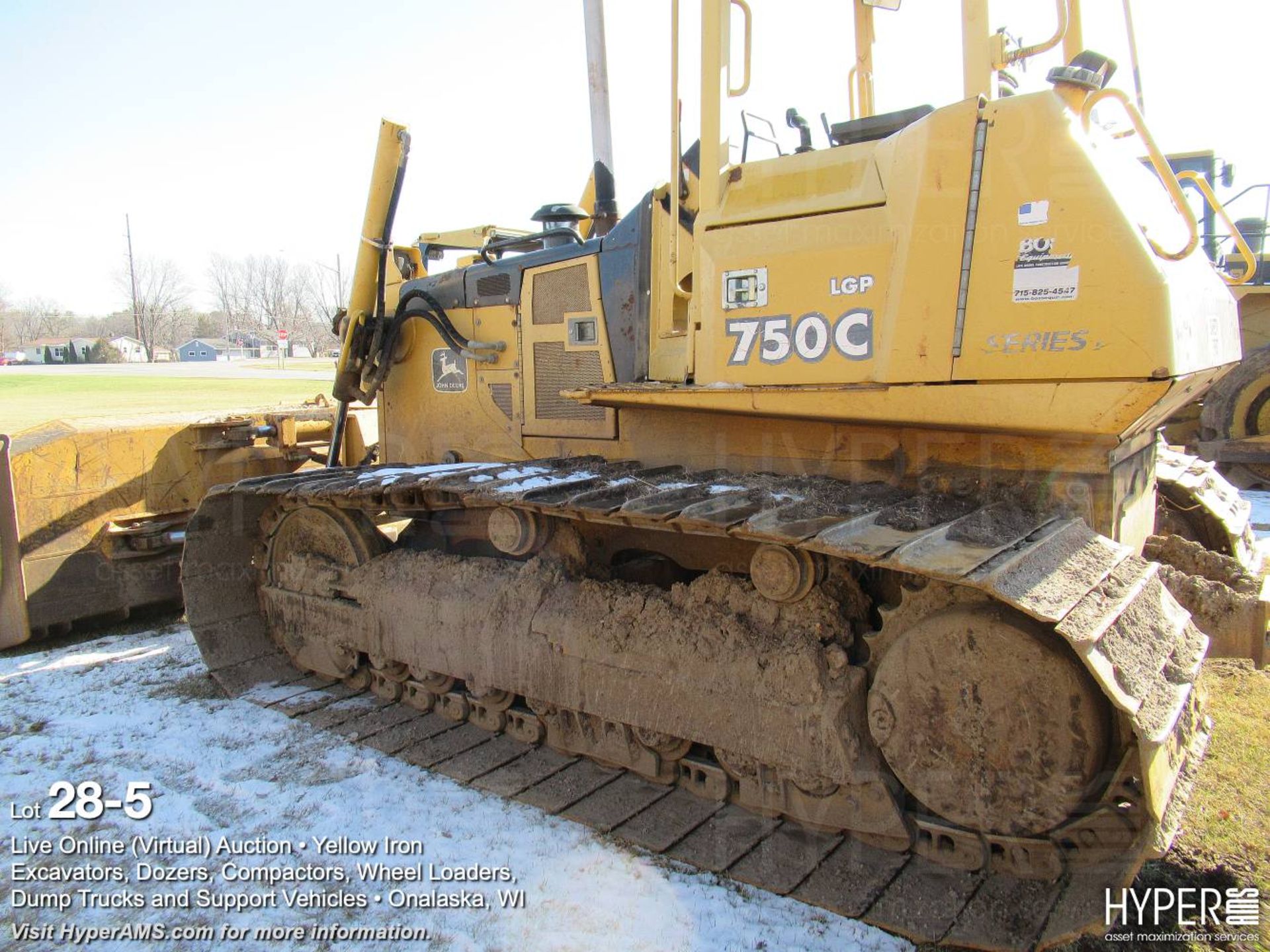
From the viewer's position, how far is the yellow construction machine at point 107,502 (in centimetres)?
588

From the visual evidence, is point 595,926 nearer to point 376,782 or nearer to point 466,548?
point 376,782

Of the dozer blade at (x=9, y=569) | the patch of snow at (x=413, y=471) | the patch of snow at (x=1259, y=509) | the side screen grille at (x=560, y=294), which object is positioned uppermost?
the side screen grille at (x=560, y=294)

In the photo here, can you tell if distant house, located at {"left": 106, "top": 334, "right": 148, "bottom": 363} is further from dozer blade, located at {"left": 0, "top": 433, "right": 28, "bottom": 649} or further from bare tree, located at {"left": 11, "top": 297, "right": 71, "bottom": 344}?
dozer blade, located at {"left": 0, "top": 433, "right": 28, "bottom": 649}

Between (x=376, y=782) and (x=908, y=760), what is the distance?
241cm

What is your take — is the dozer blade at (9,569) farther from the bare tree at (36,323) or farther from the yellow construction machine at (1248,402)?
the bare tree at (36,323)

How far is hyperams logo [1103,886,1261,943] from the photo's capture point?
2.82 metres

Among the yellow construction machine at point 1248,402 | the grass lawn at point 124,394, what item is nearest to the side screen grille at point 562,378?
the yellow construction machine at point 1248,402

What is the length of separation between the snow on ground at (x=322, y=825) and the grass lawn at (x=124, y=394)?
12.0 metres

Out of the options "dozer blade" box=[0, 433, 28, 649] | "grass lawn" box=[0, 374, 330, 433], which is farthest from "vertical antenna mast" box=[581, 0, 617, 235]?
"grass lawn" box=[0, 374, 330, 433]

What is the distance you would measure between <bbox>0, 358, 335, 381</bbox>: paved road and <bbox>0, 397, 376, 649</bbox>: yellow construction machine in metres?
26.1

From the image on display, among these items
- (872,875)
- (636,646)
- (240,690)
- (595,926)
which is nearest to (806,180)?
(636,646)

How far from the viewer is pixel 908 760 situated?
9.89ft

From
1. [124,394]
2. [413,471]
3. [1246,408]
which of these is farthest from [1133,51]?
[124,394]

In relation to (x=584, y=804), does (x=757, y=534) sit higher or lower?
higher
